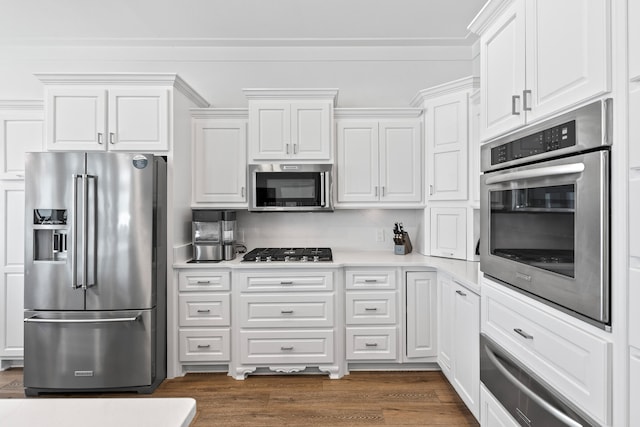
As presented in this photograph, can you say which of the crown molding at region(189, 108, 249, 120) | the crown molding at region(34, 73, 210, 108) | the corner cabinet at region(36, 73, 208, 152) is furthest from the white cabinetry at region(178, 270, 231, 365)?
the crown molding at region(34, 73, 210, 108)

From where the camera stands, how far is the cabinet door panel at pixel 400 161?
10.9 feet

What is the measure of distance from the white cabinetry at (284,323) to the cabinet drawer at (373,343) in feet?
0.48

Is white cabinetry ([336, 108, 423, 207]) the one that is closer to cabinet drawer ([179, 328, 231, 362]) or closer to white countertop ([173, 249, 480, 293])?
white countertop ([173, 249, 480, 293])

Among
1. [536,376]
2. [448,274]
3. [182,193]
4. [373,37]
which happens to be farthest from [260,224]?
[536,376]

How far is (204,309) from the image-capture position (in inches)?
114

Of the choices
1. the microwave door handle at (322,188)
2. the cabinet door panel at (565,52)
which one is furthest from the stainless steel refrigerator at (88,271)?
the cabinet door panel at (565,52)

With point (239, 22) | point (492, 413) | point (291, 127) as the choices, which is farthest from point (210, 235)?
point (492, 413)

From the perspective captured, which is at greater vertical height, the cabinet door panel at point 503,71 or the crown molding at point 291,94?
the crown molding at point 291,94

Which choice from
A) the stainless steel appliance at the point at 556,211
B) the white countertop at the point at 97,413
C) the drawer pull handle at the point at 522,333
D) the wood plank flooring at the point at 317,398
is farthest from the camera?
the wood plank flooring at the point at 317,398

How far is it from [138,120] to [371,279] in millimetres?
2228

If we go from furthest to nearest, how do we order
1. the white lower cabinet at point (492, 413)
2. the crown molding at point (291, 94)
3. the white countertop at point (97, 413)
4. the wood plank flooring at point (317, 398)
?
1. the crown molding at point (291, 94)
2. the wood plank flooring at point (317, 398)
3. the white lower cabinet at point (492, 413)
4. the white countertop at point (97, 413)

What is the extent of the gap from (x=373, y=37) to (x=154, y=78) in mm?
2017

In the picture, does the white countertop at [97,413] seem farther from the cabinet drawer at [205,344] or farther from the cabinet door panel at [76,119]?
the cabinet door panel at [76,119]

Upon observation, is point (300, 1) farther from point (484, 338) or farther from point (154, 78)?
point (484, 338)
